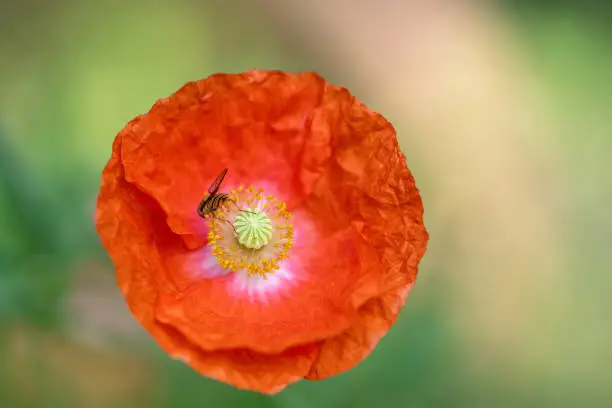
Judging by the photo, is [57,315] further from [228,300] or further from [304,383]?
[304,383]

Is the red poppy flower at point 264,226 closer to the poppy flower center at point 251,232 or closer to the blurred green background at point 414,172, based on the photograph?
the poppy flower center at point 251,232

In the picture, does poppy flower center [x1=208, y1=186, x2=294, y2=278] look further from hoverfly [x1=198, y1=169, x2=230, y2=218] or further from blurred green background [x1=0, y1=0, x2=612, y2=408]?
blurred green background [x1=0, y1=0, x2=612, y2=408]

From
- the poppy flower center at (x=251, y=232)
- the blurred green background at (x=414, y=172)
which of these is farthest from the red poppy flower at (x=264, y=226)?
the blurred green background at (x=414, y=172)

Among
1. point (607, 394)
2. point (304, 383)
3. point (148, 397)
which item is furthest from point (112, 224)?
point (607, 394)

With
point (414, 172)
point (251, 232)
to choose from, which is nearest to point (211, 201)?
point (251, 232)

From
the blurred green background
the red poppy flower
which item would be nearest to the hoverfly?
the red poppy flower

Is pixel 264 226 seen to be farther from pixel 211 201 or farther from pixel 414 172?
pixel 414 172
